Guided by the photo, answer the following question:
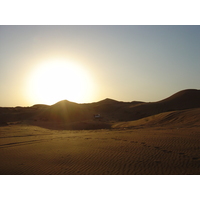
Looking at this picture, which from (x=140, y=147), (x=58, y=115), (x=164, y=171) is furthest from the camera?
(x=58, y=115)

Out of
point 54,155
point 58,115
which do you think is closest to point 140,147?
point 54,155

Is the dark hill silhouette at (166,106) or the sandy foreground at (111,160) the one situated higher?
the dark hill silhouette at (166,106)

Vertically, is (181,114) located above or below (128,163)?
above

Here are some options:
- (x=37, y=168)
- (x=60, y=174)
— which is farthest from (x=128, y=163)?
(x=37, y=168)

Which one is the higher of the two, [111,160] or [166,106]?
[166,106]

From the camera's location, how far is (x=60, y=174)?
259 inches

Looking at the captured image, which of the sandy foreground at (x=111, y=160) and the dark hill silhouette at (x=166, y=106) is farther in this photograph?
the dark hill silhouette at (x=166, y=106)

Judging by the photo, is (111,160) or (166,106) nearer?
(111,160)

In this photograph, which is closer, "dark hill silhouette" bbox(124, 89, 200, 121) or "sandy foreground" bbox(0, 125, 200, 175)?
"sandy foreground" bbox(0, 125, 200, 175)

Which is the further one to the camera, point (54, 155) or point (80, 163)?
point (54, 155)

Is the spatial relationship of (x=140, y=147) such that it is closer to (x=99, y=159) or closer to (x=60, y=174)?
(x=99, y=159)

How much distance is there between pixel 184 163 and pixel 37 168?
5.82m

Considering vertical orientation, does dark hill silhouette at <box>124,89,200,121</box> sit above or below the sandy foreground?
above

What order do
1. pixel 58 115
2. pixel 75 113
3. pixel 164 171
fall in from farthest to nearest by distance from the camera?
1. pixel 75 113
2. pixel 58 115
3. pixel 164 171
